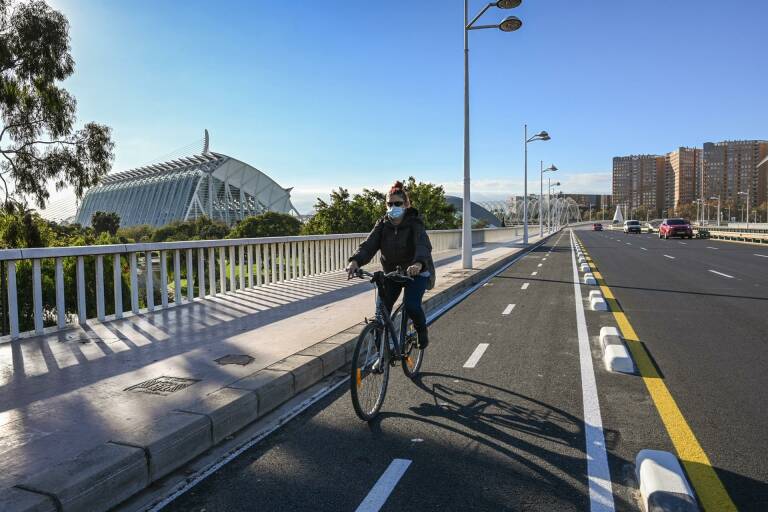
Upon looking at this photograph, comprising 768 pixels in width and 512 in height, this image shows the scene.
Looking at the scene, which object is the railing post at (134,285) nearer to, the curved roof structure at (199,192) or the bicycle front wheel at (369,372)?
the bicycle front wheel at (369,372)

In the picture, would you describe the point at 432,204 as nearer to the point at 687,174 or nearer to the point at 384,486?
the point at 384,486

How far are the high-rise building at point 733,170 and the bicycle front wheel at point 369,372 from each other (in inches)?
7099

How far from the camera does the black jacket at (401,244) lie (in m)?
4.87

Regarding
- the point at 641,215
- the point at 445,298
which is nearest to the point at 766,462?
the point at 445,298

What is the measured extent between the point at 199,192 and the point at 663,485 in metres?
116

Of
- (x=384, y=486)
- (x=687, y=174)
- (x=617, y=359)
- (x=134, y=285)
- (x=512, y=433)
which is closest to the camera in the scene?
(x=384, y=486)

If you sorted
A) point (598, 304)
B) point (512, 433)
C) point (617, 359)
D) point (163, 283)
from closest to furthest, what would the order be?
point (512, 433) < point (617, 359) < point (163, 283) < point (598, 304)

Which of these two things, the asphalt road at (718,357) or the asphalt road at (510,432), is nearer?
the asphalt road at (510,432)

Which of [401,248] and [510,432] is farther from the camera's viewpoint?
[401,248]

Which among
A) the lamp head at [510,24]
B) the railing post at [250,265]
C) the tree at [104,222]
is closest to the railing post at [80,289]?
the railing post at [250,265]

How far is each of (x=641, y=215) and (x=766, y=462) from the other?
212 metres

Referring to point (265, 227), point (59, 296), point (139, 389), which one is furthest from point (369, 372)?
point (265, 227)

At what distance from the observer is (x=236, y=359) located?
214 inches

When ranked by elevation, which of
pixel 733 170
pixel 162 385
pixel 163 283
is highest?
pixel 733 170
